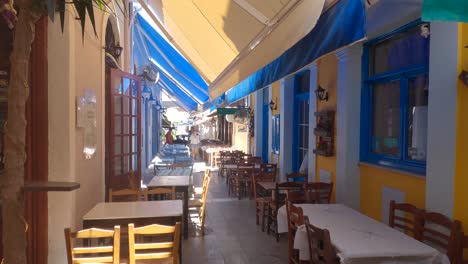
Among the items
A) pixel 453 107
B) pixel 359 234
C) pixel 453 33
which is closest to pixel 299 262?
pixel 359 234

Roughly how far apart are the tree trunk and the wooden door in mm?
3661

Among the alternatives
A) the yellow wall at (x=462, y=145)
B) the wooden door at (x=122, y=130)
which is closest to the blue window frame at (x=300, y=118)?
the wooden door at (x=122, y=130)

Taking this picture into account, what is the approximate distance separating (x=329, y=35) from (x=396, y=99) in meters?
1.93

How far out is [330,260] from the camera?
9.02 feet

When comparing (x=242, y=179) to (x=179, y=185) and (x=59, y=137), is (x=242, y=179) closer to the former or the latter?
(x=179, y=185)

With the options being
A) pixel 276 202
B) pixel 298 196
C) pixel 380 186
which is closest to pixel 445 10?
pixel 380 186

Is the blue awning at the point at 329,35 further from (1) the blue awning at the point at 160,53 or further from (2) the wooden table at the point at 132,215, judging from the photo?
(1) the blue awning at the point at 160,53

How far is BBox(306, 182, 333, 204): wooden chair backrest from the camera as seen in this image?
4.88m

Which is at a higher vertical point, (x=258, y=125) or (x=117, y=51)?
(x=117, y=51)

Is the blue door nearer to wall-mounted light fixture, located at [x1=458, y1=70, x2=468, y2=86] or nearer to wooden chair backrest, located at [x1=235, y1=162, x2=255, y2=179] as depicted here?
wooden chair backrest, located at [x1=235, y1=162, x2=255, y2=179]

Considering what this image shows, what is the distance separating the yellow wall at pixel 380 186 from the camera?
3807 millimetres

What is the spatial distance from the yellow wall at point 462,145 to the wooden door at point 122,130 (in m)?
4.05

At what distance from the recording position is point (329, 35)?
302cm

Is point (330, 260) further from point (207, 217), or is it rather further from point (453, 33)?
point (207, 217)
